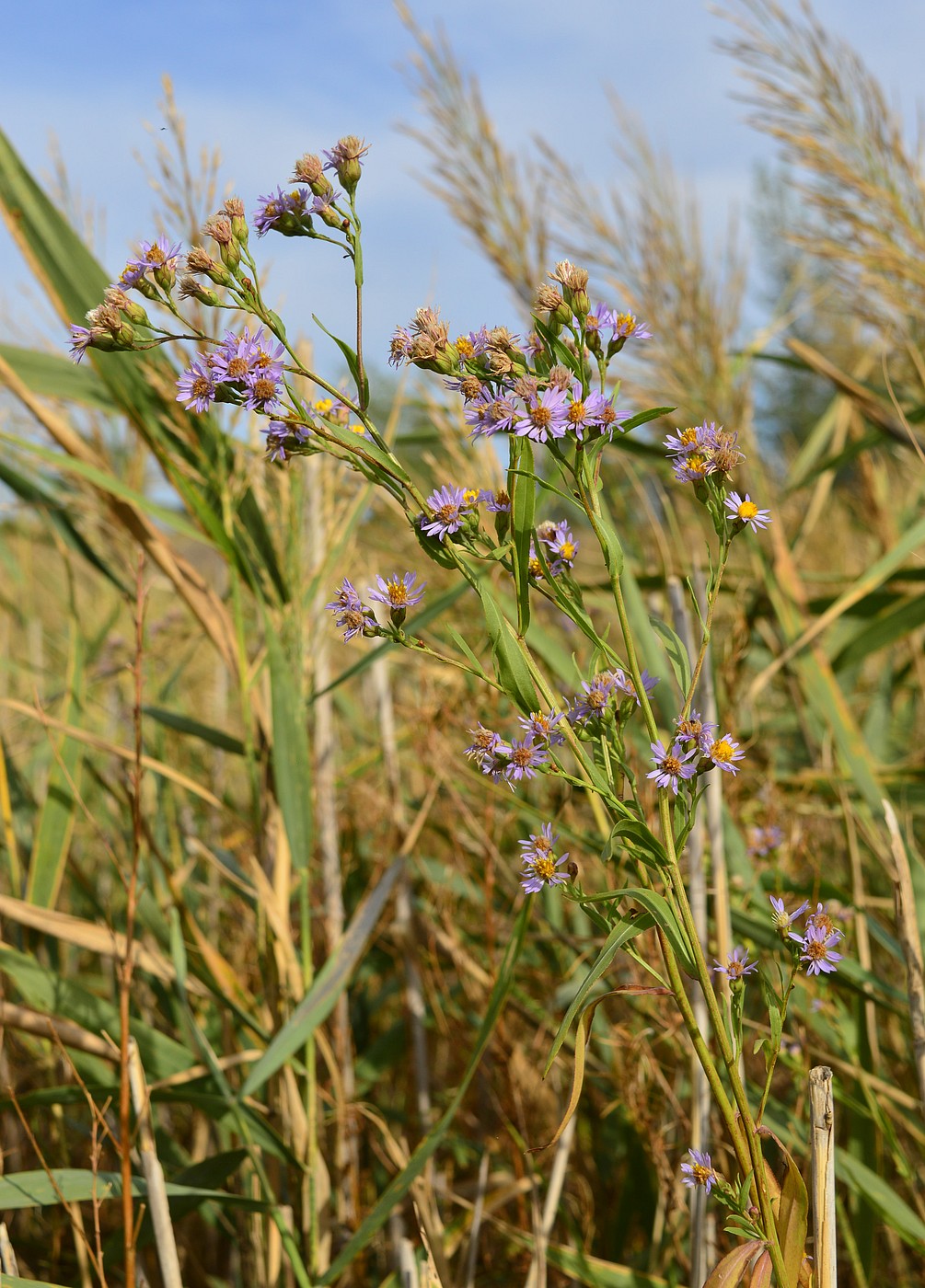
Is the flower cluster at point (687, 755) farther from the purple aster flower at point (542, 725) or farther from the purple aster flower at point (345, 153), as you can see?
the purple aster flower at point (345, 153)

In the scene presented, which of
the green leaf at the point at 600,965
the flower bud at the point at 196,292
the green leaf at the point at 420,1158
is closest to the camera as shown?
the green leaf at the point at 600,965

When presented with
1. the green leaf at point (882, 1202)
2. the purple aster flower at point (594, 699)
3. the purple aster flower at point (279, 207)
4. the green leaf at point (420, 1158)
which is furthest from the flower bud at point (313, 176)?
the green leaf at point (882, 1202)

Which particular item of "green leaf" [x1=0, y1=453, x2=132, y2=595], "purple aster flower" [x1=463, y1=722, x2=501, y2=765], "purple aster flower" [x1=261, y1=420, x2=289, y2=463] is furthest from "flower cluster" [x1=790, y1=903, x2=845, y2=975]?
"green leaf" [x1=0, y1=453, x2=132, y2=595]

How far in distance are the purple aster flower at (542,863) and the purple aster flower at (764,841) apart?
26.1 inches

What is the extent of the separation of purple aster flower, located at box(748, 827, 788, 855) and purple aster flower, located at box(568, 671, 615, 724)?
0.70m

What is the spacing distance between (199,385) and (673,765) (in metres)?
0.36

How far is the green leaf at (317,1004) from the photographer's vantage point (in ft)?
3.18

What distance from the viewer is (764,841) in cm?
127

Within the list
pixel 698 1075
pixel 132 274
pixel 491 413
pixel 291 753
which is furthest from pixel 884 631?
pixel 132 274

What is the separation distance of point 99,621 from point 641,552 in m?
1.55

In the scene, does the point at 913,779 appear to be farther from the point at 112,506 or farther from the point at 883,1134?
the point at 112,506

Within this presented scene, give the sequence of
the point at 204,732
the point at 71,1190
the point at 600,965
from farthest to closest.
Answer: the point at 204,732 → the point at 71,1190 → the point at 600,965

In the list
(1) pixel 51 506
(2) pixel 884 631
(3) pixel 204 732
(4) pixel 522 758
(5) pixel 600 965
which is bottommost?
(5) pixel 600 965

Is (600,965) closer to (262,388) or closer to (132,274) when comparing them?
(262,388)
